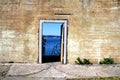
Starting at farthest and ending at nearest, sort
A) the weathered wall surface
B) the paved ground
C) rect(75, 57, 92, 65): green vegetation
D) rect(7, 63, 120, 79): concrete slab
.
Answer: rect(75, 57, 92, 65): green vegetation
the weathered wall surface
rect(7, 63, 120, 79): concrete slab
the paved ground

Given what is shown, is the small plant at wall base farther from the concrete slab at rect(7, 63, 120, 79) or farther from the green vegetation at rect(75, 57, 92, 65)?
the green vegetation at rect(75, 57, 92, 65)

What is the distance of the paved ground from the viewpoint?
11518 mm

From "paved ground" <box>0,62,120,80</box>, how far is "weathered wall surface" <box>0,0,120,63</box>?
664 millimetres

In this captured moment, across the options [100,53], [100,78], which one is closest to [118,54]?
[100,53]

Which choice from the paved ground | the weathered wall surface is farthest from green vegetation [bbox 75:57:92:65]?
A: the paved ground

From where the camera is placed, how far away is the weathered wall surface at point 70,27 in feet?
44.8

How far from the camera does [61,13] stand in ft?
45.2

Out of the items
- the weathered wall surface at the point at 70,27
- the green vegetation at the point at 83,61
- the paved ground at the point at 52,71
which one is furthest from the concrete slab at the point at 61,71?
the weathered wall surface at the point at 70,27

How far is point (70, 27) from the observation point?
13828mm

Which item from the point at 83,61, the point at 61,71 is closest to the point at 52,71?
the point at 61,71

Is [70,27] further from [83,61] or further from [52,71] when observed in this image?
[52,71]

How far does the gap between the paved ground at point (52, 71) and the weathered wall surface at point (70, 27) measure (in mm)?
664

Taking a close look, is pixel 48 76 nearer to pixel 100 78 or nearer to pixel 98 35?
pixel 100 78

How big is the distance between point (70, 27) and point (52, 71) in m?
2.47
